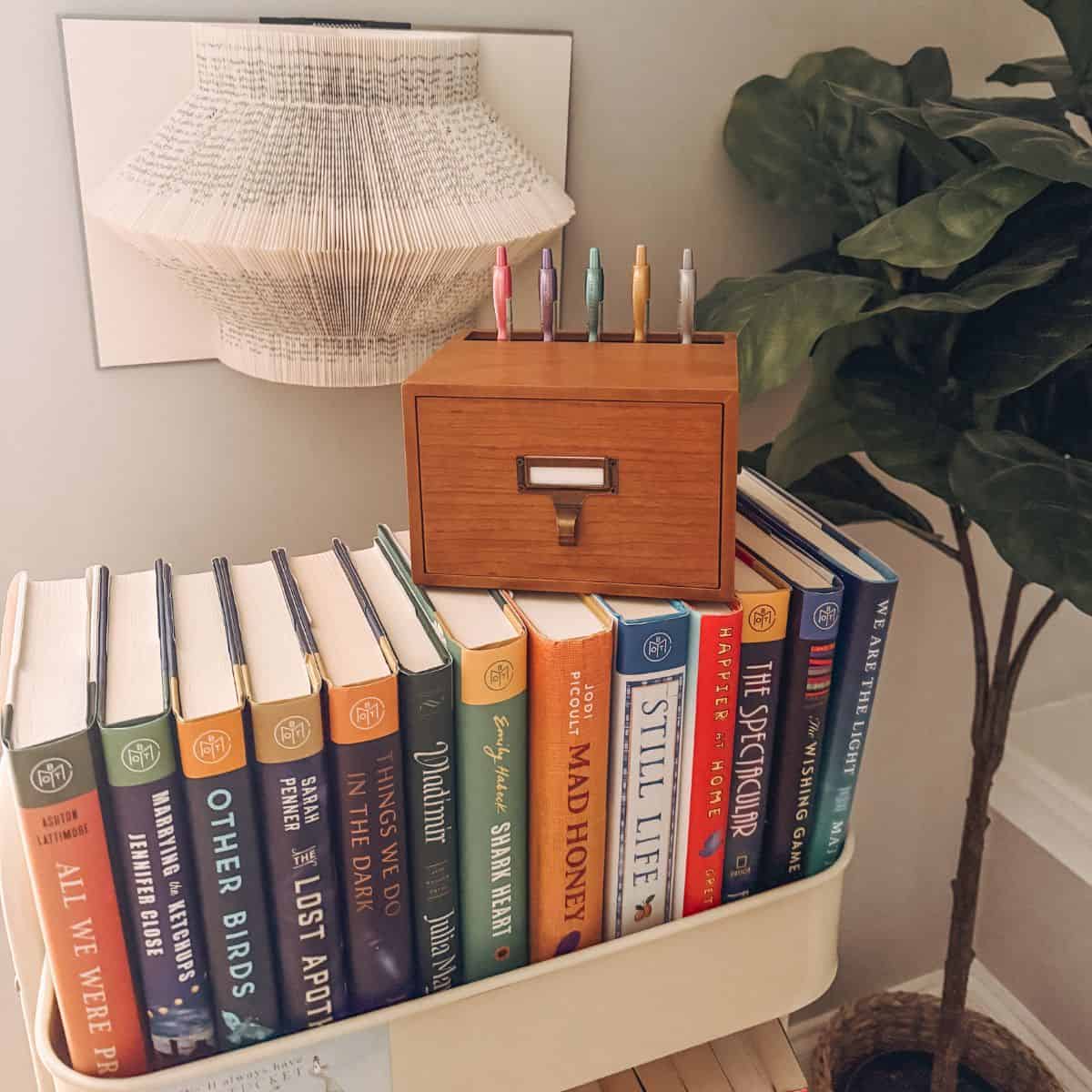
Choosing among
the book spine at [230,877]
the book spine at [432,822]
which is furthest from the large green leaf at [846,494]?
the book spine at [230,877]

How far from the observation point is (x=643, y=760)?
67 centimetres

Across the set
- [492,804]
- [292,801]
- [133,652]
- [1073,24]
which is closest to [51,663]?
[133,652]

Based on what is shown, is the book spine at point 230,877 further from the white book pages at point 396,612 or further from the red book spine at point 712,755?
the red book spine at point 712,755

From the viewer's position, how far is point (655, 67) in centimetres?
93

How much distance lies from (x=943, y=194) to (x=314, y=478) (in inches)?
21.2

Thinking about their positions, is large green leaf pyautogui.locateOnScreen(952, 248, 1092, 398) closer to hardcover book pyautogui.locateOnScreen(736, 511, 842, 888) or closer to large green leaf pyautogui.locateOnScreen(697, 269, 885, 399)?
large green leaf pyautogui.locateOnScreen(697, 269, 885, 399)

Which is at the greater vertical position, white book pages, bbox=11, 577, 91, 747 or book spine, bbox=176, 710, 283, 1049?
white book pages, bbox=11, 577, 91, 747

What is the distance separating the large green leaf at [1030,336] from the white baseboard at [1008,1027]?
3.09 ft

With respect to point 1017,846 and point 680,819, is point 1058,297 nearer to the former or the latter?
point 680,819

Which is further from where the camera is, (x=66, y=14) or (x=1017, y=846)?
(x=1017, y=846)

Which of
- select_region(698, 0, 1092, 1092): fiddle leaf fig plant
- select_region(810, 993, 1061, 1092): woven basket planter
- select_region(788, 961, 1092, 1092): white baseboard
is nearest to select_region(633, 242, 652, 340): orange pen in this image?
select_region(698, 0, 1092, 1092): fiddle leaf fig plant

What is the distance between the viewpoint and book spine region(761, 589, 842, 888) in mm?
676

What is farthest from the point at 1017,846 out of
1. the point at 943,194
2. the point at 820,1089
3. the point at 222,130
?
the point at 222,130

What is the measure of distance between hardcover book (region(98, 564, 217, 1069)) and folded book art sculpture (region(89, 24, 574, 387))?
24cm
